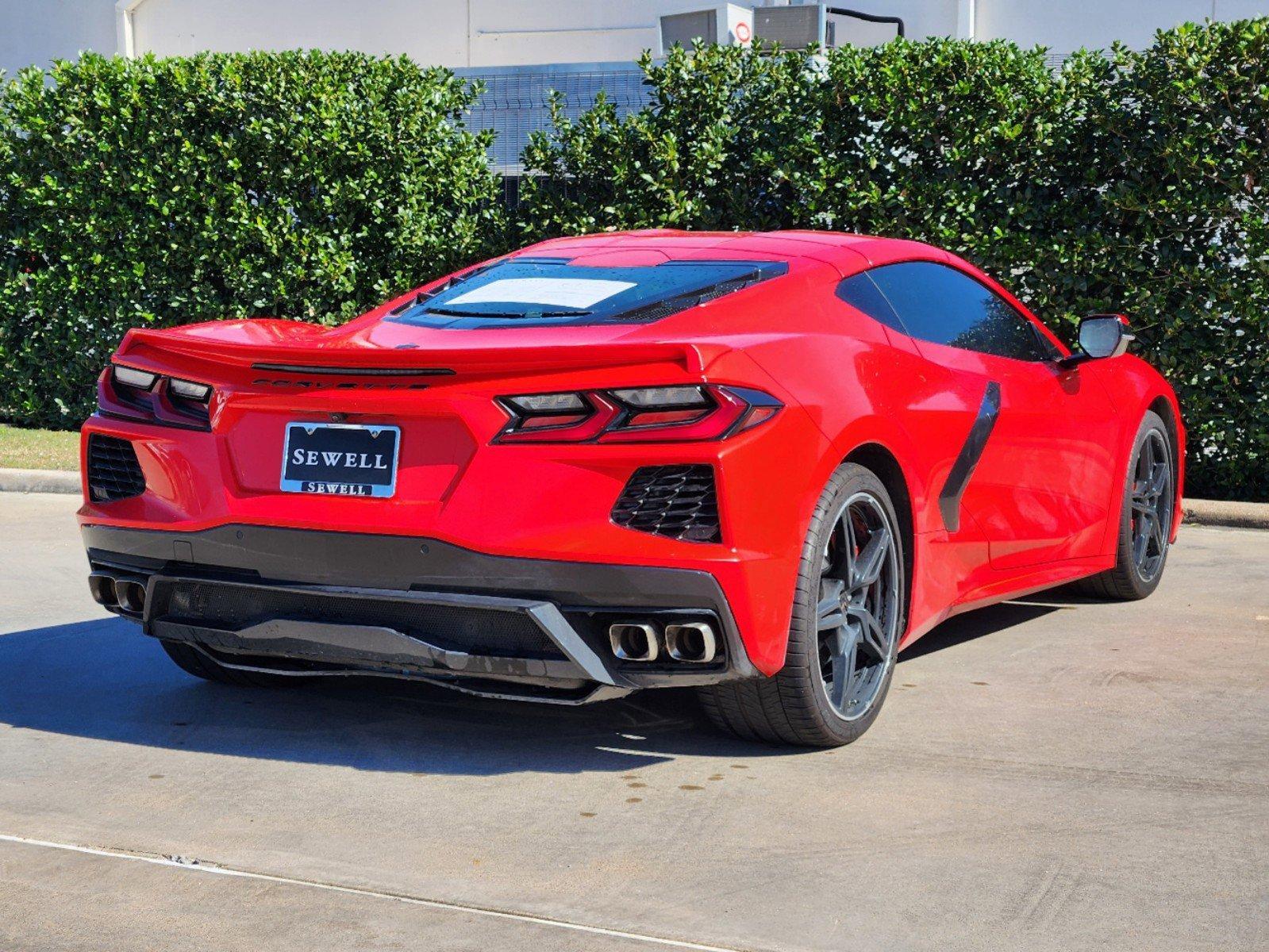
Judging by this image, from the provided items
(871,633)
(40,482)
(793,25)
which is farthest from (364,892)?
(793,25)

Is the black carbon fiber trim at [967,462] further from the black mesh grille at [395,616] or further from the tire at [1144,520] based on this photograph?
the black mesh grille at [395,616]

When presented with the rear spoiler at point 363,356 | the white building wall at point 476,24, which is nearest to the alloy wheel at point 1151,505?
the rear spoiler at point 363,356

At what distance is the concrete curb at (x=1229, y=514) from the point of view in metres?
9.23

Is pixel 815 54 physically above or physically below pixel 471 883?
above

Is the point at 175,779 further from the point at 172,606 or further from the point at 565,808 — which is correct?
the point at 565,808

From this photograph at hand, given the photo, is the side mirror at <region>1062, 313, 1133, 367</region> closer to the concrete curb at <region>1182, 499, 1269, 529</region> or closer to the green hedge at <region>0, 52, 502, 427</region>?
the concrete curb at <region>1182, 499, 1269, 529</region>

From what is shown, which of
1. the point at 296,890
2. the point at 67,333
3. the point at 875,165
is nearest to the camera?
the point at 296,890

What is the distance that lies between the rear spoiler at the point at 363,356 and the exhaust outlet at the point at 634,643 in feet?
2.07

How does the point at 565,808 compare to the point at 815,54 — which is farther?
the point at 815,54

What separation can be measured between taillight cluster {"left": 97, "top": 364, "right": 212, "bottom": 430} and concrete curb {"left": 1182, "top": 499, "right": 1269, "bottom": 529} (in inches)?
247

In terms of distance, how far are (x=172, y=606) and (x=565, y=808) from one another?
123 cm

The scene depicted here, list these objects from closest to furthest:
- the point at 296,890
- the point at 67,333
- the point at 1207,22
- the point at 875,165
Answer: the point at 296,890
the point at 1207,22
the point at 875,165
the point at 67,333

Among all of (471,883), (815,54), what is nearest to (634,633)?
(471,883)

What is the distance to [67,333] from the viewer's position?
41.8 ft
